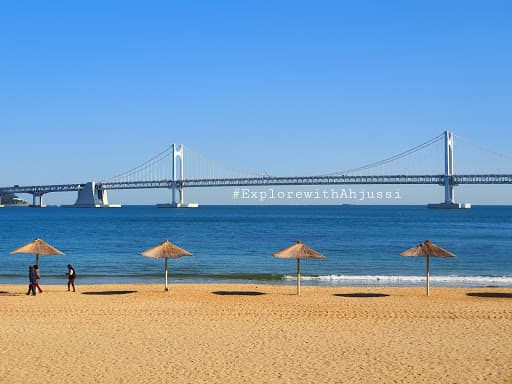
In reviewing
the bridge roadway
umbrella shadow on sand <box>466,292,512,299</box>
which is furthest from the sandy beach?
the bridge roadway

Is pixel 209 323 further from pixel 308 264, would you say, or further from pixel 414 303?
pixel 308 264

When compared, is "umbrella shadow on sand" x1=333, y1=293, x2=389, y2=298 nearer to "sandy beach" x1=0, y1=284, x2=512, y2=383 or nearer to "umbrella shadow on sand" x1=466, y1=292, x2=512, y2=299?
"sandy beach" x1=0, y1=284, x2=512, y2=383

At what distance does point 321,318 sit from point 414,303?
9.09ft

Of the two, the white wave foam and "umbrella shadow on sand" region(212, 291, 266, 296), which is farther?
the white wave foam

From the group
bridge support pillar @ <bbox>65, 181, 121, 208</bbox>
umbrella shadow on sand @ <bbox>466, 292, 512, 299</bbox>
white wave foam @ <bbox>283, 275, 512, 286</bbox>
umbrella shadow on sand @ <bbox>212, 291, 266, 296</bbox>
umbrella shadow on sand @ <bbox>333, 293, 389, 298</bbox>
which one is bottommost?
umbrella shadow on sand @ <bbox>212, 291, 266, 296</bbox>

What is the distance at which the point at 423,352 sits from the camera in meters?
9.01

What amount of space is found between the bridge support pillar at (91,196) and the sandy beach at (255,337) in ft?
308

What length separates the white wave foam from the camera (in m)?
18.3

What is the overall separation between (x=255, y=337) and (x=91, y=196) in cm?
10089

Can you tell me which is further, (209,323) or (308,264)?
(308,264)

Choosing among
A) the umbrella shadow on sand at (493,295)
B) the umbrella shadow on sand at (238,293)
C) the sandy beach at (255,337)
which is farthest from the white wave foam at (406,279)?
the umbrella shadow on sand at (238,293)

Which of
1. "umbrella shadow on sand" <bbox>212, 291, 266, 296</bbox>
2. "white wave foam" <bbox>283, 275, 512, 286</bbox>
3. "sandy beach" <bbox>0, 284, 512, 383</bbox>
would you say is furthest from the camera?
"white wave foam" <bbox>283, 275, 512, 286</bbox>

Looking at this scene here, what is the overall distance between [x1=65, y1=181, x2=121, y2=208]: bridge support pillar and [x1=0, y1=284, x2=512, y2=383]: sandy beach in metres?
93.8

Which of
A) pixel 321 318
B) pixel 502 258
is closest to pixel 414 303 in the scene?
pixel 321 318
